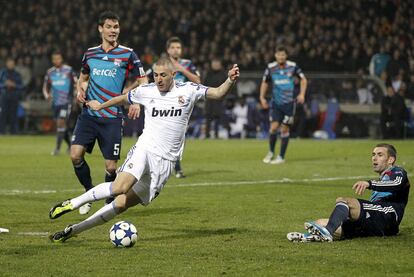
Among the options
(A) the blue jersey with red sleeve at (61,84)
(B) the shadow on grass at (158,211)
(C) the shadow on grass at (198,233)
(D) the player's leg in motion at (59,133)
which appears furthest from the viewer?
(A) the blue jersey with red sleeve at (61,84)

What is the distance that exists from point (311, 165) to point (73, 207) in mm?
11206

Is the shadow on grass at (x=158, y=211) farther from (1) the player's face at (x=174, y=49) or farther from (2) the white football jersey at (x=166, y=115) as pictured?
(1) the player's face at (x=174, y=49)

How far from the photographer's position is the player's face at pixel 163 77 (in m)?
9.69

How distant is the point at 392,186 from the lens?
9547 millimetres

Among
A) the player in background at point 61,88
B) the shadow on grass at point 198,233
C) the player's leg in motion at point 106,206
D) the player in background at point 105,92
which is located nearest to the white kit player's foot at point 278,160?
the player in background at point 61,88

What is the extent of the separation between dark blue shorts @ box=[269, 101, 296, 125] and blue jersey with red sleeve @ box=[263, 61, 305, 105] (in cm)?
10

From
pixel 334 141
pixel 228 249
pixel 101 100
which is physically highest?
pixel 101 100

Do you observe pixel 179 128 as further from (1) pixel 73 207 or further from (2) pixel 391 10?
(2) pixel 391 10

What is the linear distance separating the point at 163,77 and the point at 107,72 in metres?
2.64

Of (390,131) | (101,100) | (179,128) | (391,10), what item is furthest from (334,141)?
(179,128)

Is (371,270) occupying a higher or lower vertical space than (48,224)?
higher

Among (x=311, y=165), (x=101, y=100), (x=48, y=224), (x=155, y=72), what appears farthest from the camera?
(x=311, y=165)

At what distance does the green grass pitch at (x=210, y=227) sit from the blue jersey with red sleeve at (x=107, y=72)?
Result: 4.46ft

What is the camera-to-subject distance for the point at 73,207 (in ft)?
30.6
